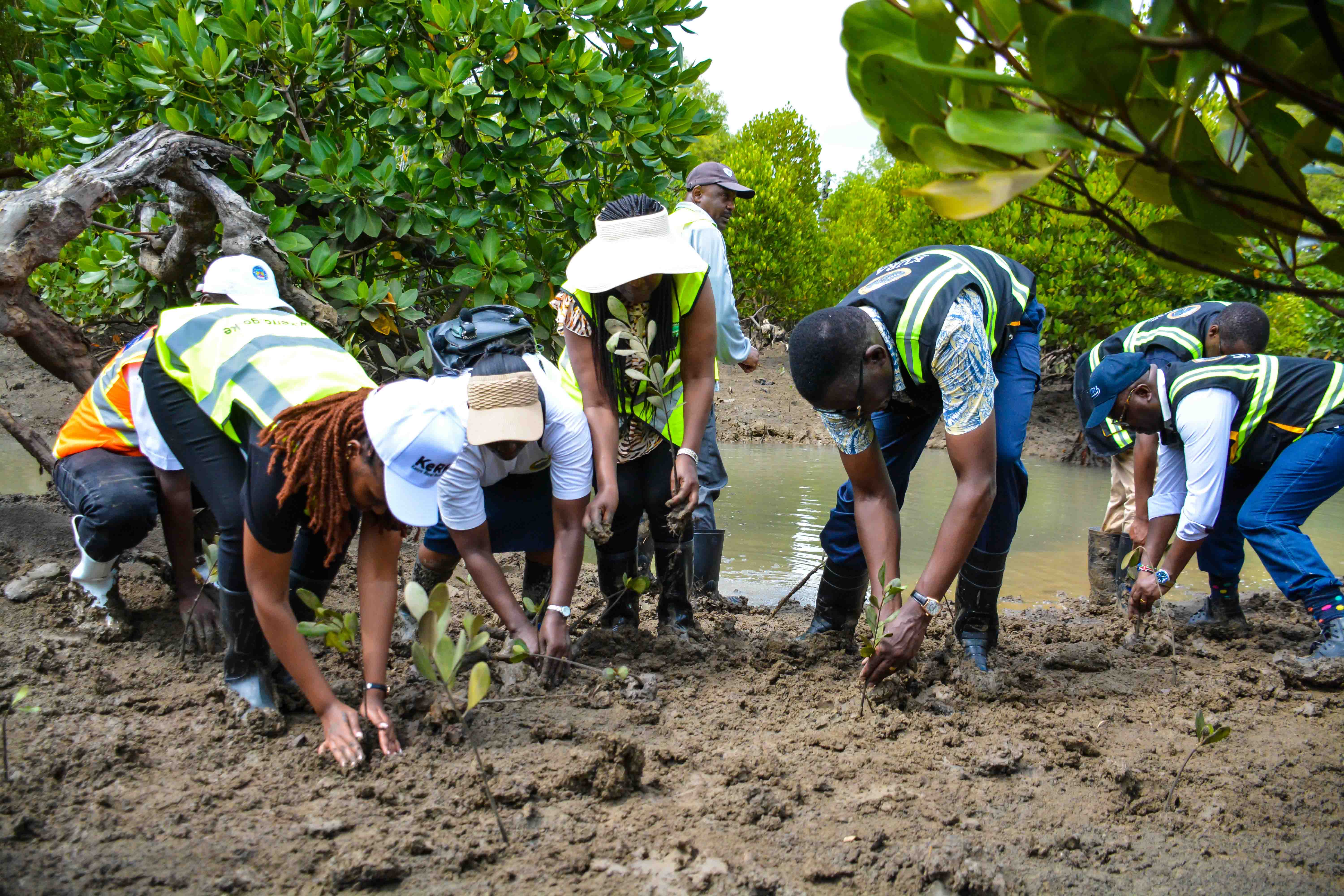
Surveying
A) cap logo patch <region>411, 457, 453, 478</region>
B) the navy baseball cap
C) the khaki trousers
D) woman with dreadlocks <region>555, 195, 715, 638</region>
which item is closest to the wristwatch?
woman with dreadlocks <region>555, 195, 715, 638</region>

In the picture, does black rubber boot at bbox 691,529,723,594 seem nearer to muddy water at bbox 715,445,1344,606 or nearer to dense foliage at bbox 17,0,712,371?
muddy water at bbox 715,445,1344,606

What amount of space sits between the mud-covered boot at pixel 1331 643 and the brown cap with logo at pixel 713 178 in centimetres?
336

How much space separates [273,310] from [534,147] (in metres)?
1.73

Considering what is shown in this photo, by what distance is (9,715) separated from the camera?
2709 millimetres

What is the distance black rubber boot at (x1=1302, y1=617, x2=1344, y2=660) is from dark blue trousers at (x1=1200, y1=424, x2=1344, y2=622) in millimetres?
28

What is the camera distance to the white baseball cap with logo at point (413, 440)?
2254 millimetres

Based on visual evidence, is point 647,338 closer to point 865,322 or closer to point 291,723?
point 865,322

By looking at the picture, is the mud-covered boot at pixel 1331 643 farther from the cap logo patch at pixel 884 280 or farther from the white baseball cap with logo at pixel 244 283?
the white baseball cap with logo at pixel 244 283

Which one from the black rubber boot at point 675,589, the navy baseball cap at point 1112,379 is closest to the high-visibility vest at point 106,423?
the black rubber boot at point 675,589

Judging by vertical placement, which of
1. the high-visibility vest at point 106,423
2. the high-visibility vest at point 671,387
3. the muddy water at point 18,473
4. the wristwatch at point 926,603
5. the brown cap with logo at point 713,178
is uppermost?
the brown cap with logo at point 713,178

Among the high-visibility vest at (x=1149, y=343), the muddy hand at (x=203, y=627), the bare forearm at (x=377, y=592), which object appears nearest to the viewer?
the bare forearm at (x=377, y=592)

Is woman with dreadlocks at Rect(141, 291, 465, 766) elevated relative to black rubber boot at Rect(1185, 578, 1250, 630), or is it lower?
Result: elevated

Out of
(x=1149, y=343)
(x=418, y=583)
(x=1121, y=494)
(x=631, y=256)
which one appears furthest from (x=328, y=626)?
(x=1121, y=494)

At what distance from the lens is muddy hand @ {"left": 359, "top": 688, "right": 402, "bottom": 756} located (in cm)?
259
